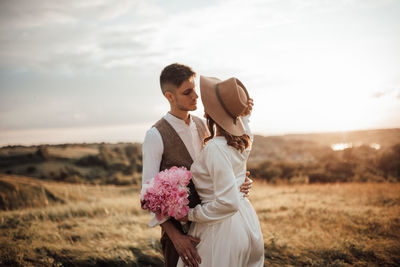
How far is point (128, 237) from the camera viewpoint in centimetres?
529

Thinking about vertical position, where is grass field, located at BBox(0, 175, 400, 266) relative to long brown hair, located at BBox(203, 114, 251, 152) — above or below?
below

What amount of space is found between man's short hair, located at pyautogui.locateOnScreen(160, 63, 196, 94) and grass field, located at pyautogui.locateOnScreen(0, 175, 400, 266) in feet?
9.38

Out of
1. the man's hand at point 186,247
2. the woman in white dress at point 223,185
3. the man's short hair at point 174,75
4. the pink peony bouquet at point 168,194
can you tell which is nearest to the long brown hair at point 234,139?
the woman in white dress at point 223,185

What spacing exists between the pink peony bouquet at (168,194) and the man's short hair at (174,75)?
1011 mm

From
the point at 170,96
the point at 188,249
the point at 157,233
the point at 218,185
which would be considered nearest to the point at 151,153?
the point at 170,96

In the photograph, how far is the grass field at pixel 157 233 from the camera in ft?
14.3

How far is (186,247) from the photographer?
2.34m

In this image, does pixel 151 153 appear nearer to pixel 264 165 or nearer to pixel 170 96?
pixel 170 96

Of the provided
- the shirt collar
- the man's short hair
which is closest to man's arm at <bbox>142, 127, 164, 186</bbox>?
the shirt collar

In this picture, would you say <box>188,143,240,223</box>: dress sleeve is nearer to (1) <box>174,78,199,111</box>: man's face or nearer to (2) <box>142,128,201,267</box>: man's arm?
(2) <box>142,128,201,267</box>: man's arm

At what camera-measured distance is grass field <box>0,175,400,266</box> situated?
437 cm

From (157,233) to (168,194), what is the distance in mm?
3736

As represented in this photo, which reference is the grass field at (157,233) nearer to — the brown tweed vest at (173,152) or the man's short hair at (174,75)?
the brown tweed vest at (173,152)

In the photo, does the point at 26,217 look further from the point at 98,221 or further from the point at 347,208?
the point at 347,208
